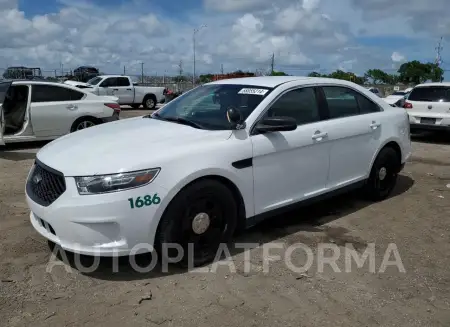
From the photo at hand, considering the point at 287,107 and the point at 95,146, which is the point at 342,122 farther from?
the point at 95,146

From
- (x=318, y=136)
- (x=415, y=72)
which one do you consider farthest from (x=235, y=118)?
(x=415, y=72)

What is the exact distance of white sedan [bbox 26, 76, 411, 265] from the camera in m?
3.36

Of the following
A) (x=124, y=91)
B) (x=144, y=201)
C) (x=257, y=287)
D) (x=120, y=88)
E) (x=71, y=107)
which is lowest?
(x=257, y=287)

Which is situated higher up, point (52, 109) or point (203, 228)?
point (52, 109)

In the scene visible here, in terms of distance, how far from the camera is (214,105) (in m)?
4.53

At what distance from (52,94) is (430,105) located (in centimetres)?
890

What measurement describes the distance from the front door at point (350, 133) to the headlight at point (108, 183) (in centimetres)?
228

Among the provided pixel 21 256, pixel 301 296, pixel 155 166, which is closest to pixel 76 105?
pixel 21 256

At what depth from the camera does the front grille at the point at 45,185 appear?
349 cm

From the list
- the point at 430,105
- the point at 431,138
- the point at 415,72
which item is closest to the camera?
the point at 430,105

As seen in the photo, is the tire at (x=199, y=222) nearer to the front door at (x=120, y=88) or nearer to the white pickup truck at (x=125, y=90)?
the white pickup truck at (x=125, y=90)

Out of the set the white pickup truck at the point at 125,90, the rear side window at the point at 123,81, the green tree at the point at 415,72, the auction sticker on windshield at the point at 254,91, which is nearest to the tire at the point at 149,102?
the white pickup truck at the point at 125,90

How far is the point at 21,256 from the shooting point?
398 centimetres

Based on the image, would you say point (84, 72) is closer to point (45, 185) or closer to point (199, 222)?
point (45, 185)
